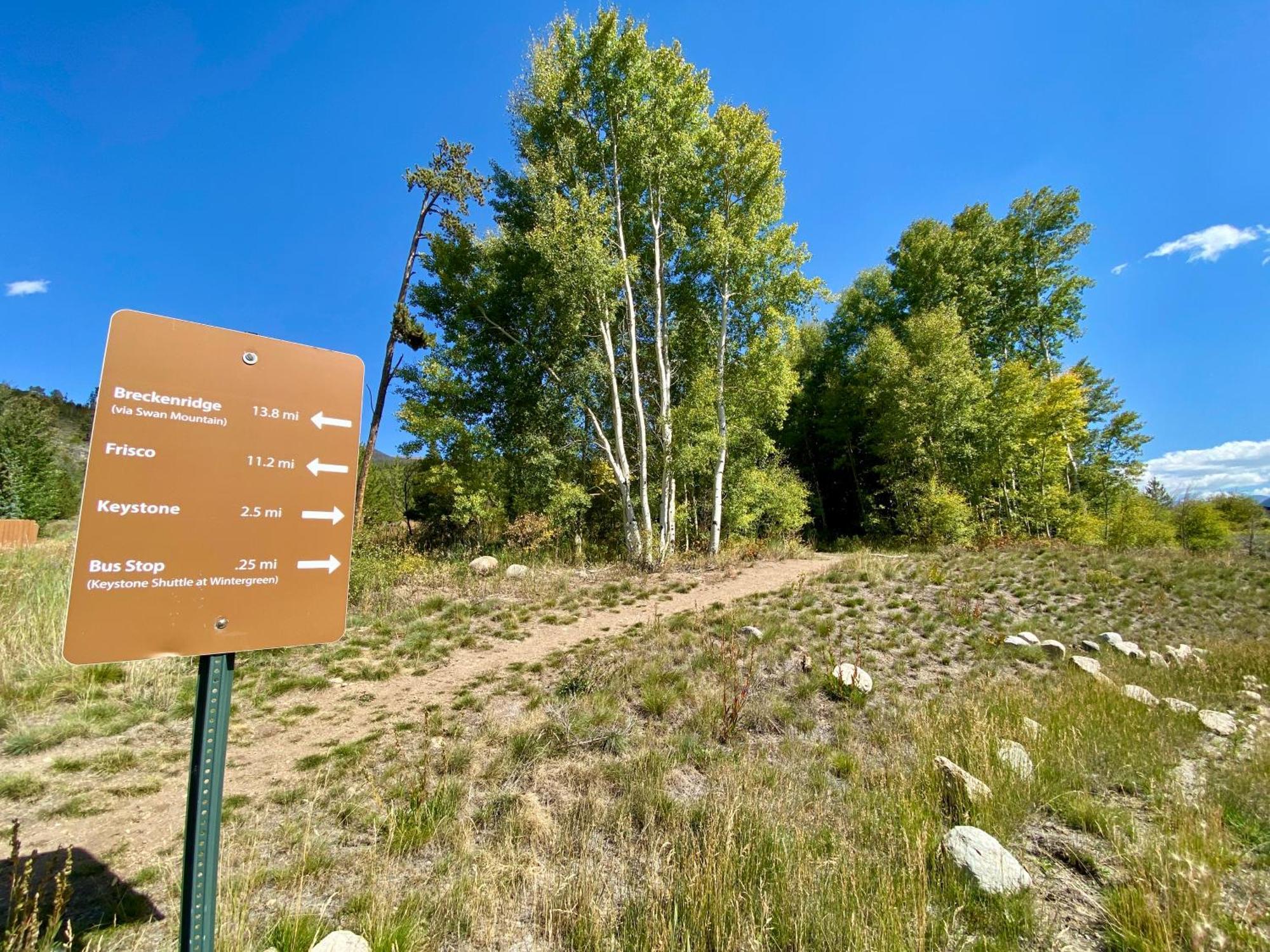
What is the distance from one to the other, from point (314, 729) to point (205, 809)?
3.55 metres

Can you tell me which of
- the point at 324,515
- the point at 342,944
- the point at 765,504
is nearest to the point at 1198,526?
the point at 765,504

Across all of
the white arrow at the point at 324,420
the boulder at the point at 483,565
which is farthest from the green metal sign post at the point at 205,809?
the boulder at the point at 483,565

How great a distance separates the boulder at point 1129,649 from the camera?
21.0 ft

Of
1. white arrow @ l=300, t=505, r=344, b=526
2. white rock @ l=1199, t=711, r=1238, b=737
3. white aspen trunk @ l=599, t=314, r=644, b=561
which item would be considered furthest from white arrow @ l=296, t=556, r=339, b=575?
white aspen trunk @ l=599, t=314, r=644, b=561

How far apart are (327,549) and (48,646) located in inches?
266

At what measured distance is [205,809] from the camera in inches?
59.7

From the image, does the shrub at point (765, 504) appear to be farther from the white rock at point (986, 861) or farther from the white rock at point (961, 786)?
the white rock at point (986, 861)

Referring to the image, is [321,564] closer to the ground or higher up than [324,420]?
closer to the ground

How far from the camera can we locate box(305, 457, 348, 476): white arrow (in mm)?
1818

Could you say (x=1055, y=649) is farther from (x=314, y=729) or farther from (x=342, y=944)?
(x=314, y=729)

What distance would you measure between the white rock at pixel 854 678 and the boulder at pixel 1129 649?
4.43 meters

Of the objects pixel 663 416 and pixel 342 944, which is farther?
pixel 663 416

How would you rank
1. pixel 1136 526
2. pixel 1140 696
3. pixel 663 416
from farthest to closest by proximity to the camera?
pixel 1136 526
pixel 663 416
pixel 1140 696

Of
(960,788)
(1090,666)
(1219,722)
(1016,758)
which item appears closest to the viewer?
(960,788)
